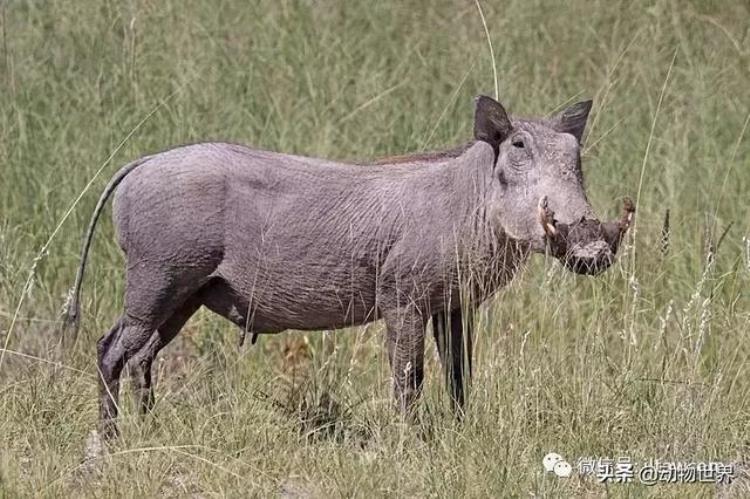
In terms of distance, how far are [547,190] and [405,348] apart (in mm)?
668

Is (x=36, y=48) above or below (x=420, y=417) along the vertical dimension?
above

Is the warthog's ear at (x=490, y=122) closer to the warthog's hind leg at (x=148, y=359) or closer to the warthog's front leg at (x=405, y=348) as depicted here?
the warthog's front leg at (x=405, y=348)

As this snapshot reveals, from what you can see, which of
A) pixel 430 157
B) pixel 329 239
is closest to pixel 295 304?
pixel 329 239

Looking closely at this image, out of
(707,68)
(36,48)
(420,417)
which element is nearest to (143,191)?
(420,417)

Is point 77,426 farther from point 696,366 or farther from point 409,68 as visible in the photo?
point 409,68

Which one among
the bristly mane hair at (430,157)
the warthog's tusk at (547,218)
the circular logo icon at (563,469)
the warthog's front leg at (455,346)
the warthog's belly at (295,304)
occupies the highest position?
the bristly mane hair at (430,157)

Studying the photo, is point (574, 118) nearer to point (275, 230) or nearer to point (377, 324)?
point (275, 230)

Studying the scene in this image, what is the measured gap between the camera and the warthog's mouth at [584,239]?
177 inches

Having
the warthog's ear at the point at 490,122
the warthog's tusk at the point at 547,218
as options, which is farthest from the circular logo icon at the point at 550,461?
the warthog's ear at the point at 490,122

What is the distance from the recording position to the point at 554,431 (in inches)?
182

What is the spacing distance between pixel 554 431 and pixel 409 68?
3.29 metres

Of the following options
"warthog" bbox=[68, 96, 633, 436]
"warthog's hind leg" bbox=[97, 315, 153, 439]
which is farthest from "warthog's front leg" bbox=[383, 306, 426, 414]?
"warthog's hind leg" bbox=[97, 315, 153, 439]

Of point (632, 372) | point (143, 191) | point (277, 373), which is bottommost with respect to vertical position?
point (277, 373)

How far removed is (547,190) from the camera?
4.68 meters
